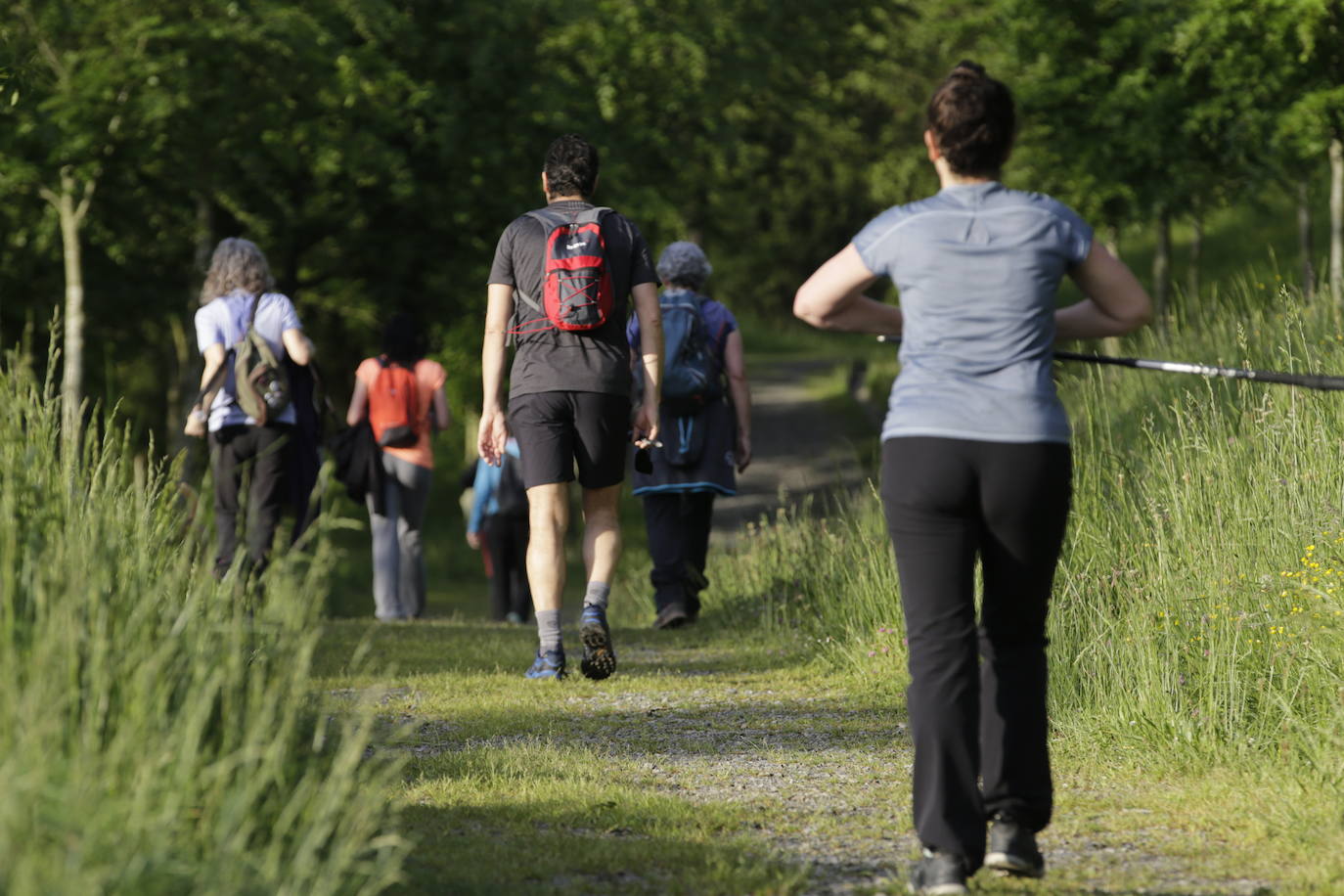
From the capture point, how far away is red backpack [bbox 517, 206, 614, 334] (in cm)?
704

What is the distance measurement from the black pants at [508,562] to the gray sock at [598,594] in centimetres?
445

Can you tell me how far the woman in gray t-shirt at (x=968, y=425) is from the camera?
380cm

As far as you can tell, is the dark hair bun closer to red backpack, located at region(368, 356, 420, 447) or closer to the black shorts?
the black shorts

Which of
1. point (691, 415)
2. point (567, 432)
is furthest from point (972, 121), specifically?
point (691, 415)

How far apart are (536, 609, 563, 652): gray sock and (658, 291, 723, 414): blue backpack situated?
2728 millimetres

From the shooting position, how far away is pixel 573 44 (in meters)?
22.1

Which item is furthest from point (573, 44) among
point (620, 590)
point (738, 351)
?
point (738, 351)

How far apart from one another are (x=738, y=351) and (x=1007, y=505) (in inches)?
245

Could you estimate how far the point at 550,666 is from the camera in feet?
24.4

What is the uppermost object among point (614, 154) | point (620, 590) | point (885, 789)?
point (614, 154)

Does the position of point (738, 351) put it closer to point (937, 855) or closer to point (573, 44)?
point (937, 855)

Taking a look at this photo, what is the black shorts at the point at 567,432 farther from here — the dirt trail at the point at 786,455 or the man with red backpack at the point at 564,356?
the dirt trail at the point at 786,455

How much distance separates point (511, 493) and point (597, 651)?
462cm

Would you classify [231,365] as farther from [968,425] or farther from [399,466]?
[968,425]
